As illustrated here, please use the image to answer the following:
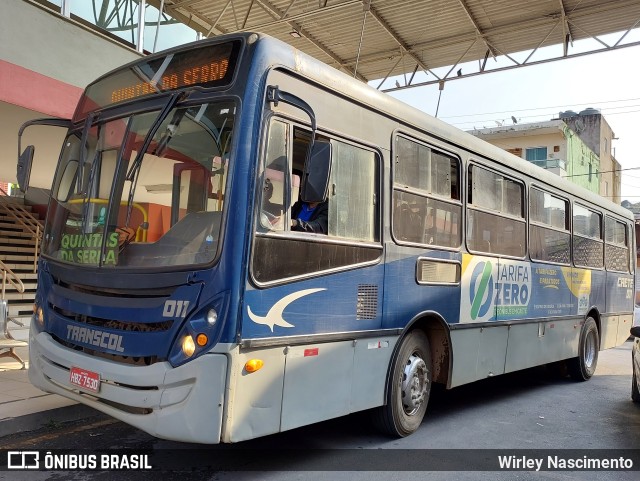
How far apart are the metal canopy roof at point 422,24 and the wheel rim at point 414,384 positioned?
738 centimetres

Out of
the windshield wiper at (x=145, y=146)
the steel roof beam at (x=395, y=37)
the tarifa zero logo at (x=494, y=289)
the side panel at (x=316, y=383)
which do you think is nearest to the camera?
the side panel at (x=316, y=383)

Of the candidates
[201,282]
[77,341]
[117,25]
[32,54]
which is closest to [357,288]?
[201,282]

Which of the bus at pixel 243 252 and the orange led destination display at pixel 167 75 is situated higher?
the orange led destination display at pixel 167 75

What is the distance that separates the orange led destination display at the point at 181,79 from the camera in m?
4.16

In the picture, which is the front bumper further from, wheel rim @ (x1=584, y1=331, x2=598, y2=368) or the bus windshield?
wheel rim @ (x1=584, y1=331, x2=598, y2=368)

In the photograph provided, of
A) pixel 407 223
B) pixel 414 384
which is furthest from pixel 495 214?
pixel 414 384

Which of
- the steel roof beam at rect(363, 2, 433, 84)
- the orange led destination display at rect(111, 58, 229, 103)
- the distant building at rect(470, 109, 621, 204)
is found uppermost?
the distant building at rect(470, 109, 621, 204)

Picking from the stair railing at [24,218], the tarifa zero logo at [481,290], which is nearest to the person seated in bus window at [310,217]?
the tarifa zero logo at [481,290]

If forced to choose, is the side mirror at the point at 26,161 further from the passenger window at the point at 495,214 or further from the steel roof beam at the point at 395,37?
the steel roof beam at the point at 395,37

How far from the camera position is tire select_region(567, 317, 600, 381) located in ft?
31.2

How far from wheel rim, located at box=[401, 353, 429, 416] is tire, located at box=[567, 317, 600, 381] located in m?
4.96

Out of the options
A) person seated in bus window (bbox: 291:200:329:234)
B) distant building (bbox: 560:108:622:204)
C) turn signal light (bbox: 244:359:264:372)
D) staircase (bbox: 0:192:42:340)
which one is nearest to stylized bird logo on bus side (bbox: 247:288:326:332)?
turn signal light (bbox: 244:359:264:372)

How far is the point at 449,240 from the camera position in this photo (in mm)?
6102

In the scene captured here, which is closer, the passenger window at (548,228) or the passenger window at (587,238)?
the passenger window at (548,228)
